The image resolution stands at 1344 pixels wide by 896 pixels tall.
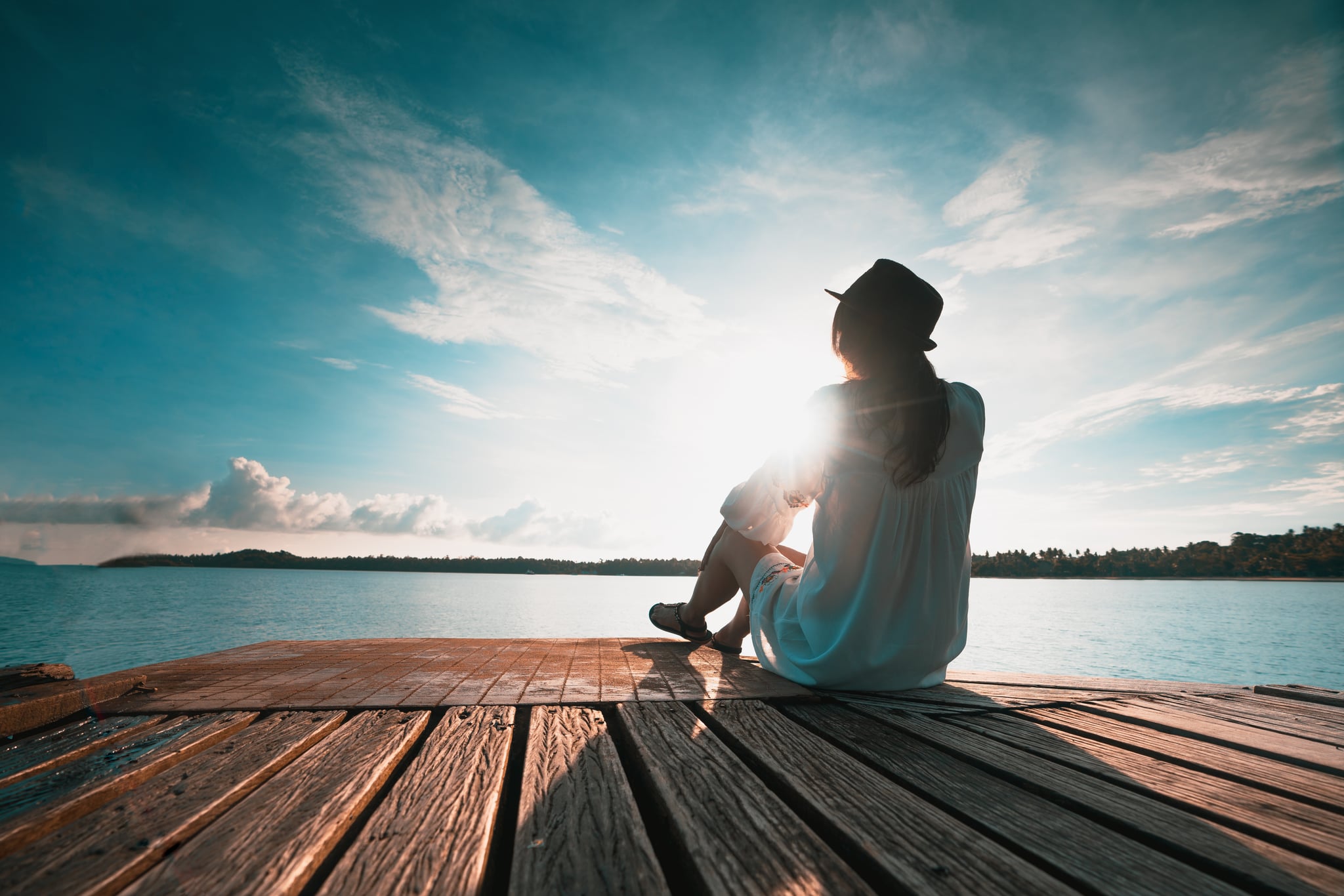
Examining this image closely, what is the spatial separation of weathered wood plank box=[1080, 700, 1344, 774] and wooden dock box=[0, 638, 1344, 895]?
12 mm

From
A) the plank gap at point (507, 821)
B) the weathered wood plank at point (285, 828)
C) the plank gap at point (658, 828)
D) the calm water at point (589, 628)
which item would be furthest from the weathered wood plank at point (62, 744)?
the calm water at point (589, 628)

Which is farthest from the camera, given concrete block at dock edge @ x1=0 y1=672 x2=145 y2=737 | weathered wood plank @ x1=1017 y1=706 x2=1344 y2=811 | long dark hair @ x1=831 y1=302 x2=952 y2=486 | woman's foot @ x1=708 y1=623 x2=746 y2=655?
woman's foot @ x1=708 y1=623 x2=746 y2=655

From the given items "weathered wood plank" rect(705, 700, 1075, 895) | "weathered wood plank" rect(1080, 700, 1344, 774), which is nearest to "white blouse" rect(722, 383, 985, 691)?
"weathered wood plank" rect(1080, 700, 1344, 774)

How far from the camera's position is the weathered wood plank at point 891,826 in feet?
2.83

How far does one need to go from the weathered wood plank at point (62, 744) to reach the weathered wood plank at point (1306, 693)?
3.86m

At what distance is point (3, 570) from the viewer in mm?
115375

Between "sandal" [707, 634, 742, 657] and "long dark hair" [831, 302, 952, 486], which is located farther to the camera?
"sandal" [707, 634, 742, 657]

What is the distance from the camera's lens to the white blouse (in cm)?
213

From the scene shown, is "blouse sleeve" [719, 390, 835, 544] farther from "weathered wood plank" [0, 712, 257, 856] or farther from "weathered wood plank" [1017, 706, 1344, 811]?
"weathered wood plank" [0, 712, 257, 856]

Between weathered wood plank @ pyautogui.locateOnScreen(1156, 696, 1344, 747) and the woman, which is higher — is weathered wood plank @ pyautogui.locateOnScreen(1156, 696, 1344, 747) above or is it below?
below

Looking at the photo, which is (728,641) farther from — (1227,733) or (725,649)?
(1227,733)

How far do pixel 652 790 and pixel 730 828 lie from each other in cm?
23

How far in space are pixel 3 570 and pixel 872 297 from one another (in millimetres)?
173097

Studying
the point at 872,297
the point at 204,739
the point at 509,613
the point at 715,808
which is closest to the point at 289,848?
the point at 715,808
